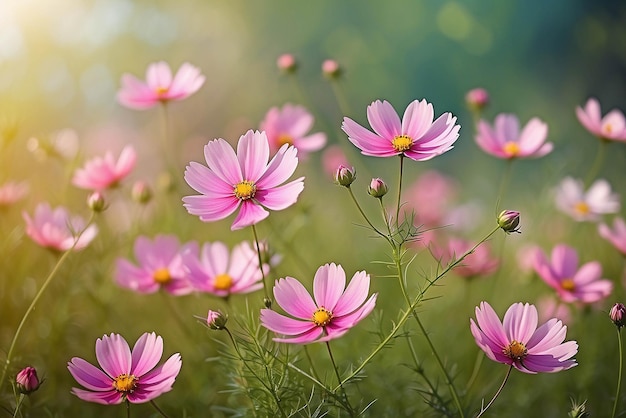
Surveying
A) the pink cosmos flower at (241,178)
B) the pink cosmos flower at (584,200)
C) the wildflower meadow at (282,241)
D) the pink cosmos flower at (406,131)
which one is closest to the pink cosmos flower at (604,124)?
the wildflower meadow at (282,241)

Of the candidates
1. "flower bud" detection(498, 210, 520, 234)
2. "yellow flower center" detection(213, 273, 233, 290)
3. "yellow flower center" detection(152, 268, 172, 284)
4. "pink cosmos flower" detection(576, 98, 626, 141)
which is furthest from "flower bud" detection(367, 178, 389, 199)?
"pink cosmos flower" detection(576, 98, 626, 141)

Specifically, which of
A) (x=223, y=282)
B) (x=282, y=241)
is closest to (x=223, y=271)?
(x=223, y=282)

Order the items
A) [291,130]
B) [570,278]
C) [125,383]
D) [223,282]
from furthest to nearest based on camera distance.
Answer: [291,130], [570,278], [223,282], [125,383]

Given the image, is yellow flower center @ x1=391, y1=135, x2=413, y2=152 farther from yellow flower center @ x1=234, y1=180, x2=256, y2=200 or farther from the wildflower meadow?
yellow flower center @ x1=234, y1=180, x2=256, y2=200

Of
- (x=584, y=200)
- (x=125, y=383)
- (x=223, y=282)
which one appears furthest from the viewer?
(x=584, y=200)

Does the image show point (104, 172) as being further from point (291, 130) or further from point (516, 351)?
point (516, 351)

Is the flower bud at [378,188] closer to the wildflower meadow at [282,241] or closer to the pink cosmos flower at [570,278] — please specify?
the wildflower meadow at [282,241]
